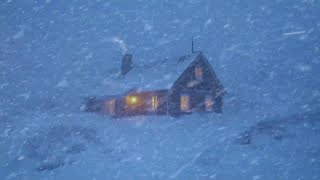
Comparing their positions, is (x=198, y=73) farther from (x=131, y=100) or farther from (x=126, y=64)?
(x=126, y=64)

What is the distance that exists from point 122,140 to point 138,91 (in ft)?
31.3

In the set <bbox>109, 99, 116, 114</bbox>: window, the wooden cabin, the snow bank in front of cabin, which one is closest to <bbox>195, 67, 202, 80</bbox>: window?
the wooden cabin

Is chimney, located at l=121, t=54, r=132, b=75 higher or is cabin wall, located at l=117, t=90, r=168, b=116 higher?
chimney, located at l=121, t=54, r=132, b=75

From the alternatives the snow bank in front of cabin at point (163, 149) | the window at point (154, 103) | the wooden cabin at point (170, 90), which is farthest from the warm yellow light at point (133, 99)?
the snow bank in front of cabin at point (163, 149)

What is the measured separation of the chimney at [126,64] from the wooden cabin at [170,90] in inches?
52.7

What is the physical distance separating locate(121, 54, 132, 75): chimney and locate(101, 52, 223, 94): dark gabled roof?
69 cm

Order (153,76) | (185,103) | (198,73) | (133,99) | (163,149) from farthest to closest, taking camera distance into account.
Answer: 1. (153,76)
2. (198,73)
3. (133,99)
4. (185,103)
5. (163,149)

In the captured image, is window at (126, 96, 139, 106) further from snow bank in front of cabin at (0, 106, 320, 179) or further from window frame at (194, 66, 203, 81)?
snow bank in front of cabin at (0, 106, 320, 179)

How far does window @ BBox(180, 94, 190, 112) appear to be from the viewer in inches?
1012

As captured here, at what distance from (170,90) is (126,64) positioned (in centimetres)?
816

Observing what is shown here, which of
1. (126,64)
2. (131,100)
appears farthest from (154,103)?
(126,64)

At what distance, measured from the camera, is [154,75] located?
1083 inches

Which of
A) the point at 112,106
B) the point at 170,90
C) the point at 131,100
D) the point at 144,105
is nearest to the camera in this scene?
the point at 170,90

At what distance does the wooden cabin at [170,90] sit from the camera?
25.1 m
